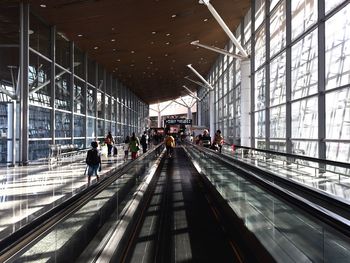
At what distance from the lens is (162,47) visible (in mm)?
30484

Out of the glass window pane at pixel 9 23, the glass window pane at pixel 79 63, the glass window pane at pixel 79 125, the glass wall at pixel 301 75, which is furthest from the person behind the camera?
the glass window pane at pixel 79 63

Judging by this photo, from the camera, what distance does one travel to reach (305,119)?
15469 millimetres

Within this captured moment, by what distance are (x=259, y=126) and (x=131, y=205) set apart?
15.9 metres

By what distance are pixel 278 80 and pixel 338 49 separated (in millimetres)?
6666

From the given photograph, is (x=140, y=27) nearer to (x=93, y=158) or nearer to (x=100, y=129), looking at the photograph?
(x=100, y=129)

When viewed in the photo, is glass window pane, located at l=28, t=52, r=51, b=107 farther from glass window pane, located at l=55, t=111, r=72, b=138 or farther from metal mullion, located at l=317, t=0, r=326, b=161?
metal mullion, located at l=317, t=0, r=326, b=161

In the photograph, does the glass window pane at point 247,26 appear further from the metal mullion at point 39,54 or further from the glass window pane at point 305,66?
the metal mullion at point 39,54

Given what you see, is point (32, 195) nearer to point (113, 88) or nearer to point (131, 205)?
point (131, 205)

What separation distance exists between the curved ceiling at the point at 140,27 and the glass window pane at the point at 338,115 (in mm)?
10068

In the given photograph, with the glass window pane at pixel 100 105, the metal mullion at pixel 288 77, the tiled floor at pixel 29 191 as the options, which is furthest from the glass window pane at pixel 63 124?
the metal mullion at pixel 288 77

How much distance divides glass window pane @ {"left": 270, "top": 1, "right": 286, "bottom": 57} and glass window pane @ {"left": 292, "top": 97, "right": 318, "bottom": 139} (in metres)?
3.45

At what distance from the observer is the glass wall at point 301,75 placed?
12.3 meters

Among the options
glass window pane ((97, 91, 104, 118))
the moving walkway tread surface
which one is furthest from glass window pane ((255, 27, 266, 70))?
glass window pane ((97, 91, 104, 118))

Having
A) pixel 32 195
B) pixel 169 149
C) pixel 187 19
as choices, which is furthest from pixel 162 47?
pixel 32 195
